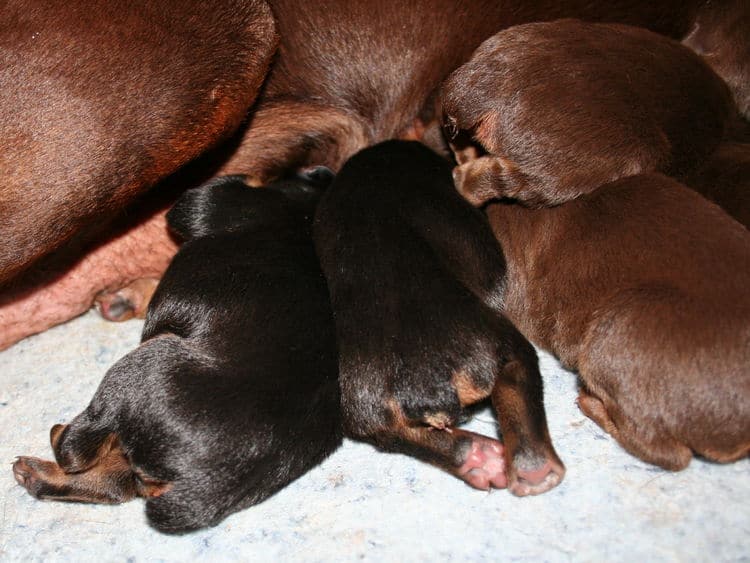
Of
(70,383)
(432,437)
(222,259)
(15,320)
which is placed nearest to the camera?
(432,437)

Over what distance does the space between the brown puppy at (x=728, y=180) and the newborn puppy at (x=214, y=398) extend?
98 cm

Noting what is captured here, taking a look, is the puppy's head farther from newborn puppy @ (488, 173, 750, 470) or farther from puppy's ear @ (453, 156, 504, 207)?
newborn puppy @ (488, 173, 750, 470)

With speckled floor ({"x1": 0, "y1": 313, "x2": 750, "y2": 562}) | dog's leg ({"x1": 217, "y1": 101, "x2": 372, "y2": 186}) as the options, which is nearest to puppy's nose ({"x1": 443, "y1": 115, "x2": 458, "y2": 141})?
dog's leg ({"x1": 217, "y1": 101, "x2": 372, "y2": 186})

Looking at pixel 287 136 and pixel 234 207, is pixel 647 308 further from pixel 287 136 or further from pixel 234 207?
pixel 287 136

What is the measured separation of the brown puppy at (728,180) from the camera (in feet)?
6.81

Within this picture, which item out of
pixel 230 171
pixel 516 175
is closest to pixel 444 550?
pixel 516 175

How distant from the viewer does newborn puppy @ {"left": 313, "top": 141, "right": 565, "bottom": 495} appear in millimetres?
1761

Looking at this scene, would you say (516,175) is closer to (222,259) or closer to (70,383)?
(222,259)

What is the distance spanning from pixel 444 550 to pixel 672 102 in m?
1.17

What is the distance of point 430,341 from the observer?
1.76 meters

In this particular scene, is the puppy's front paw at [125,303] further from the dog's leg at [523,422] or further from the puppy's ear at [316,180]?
the dog's leg at [523,422]

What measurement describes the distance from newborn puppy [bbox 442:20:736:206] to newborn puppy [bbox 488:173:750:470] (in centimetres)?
8

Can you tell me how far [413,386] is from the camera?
5.71 ft

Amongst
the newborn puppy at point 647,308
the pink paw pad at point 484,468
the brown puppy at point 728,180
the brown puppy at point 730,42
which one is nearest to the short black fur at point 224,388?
the pink paw pad at point 484,468
